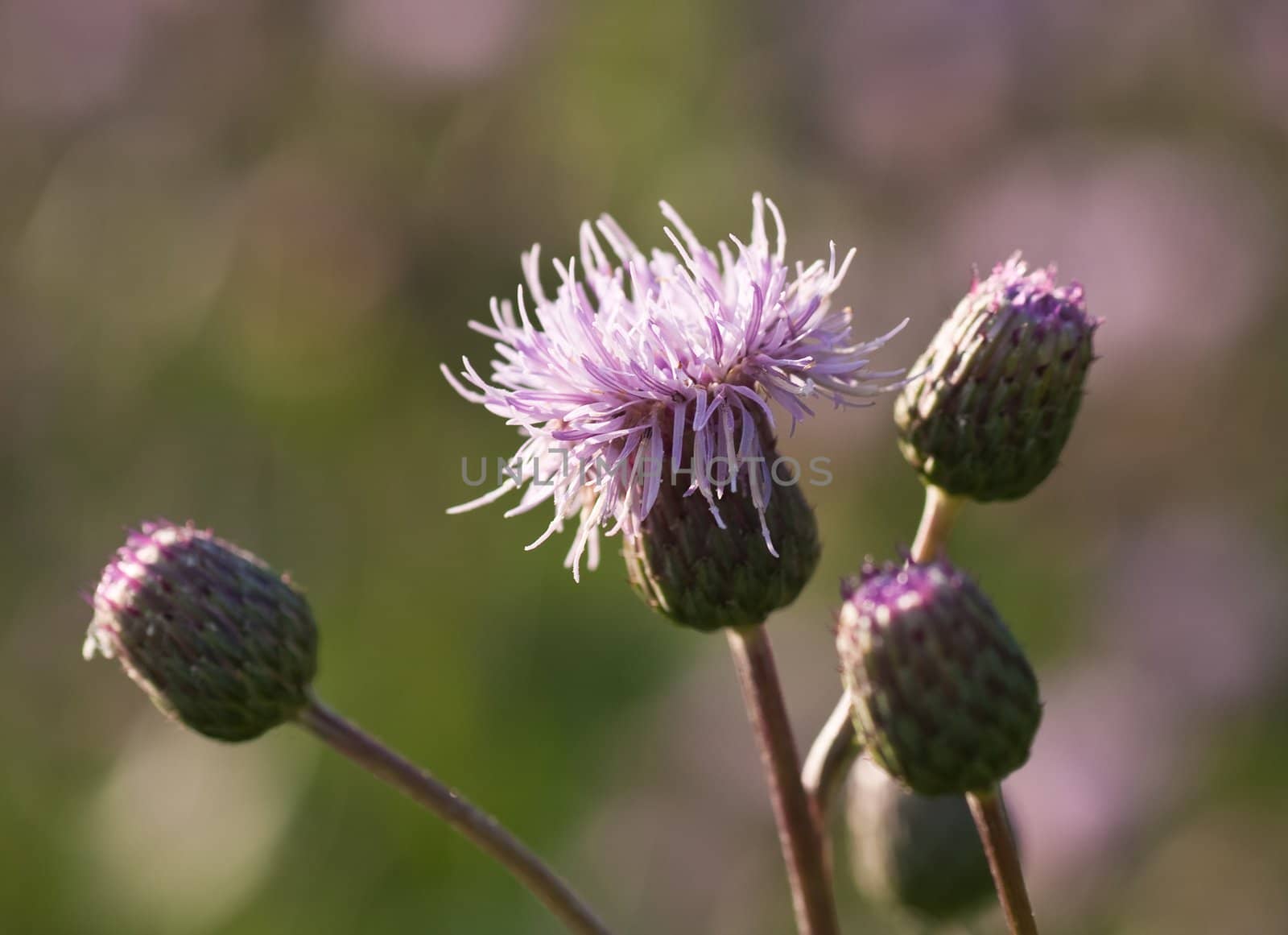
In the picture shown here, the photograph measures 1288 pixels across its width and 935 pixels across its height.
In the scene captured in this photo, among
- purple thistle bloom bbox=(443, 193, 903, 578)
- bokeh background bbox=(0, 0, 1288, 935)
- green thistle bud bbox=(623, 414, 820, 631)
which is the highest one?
purple thistle bloom bbox=(443, 193, 903, 578)

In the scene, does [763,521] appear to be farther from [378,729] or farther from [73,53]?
[73,53]

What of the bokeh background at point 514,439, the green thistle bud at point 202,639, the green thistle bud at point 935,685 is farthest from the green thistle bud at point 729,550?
the bokeh background at point 514,439

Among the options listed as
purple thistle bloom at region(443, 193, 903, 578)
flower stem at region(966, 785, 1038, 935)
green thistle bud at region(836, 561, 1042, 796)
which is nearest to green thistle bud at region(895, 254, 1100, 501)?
purple thistle bloom at region(443, 193, 903, 578)

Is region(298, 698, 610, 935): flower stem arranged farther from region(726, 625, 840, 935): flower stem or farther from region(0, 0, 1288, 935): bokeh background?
region(0, 0, 1288, 935): bokeh background

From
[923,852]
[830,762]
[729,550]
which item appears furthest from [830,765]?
[923,852]

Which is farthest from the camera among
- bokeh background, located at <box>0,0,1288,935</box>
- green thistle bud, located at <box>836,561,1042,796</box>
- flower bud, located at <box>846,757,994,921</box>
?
bokeh background, located at <box>0,0,1288,935</box>

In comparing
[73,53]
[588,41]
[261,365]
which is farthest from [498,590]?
[73,53]
